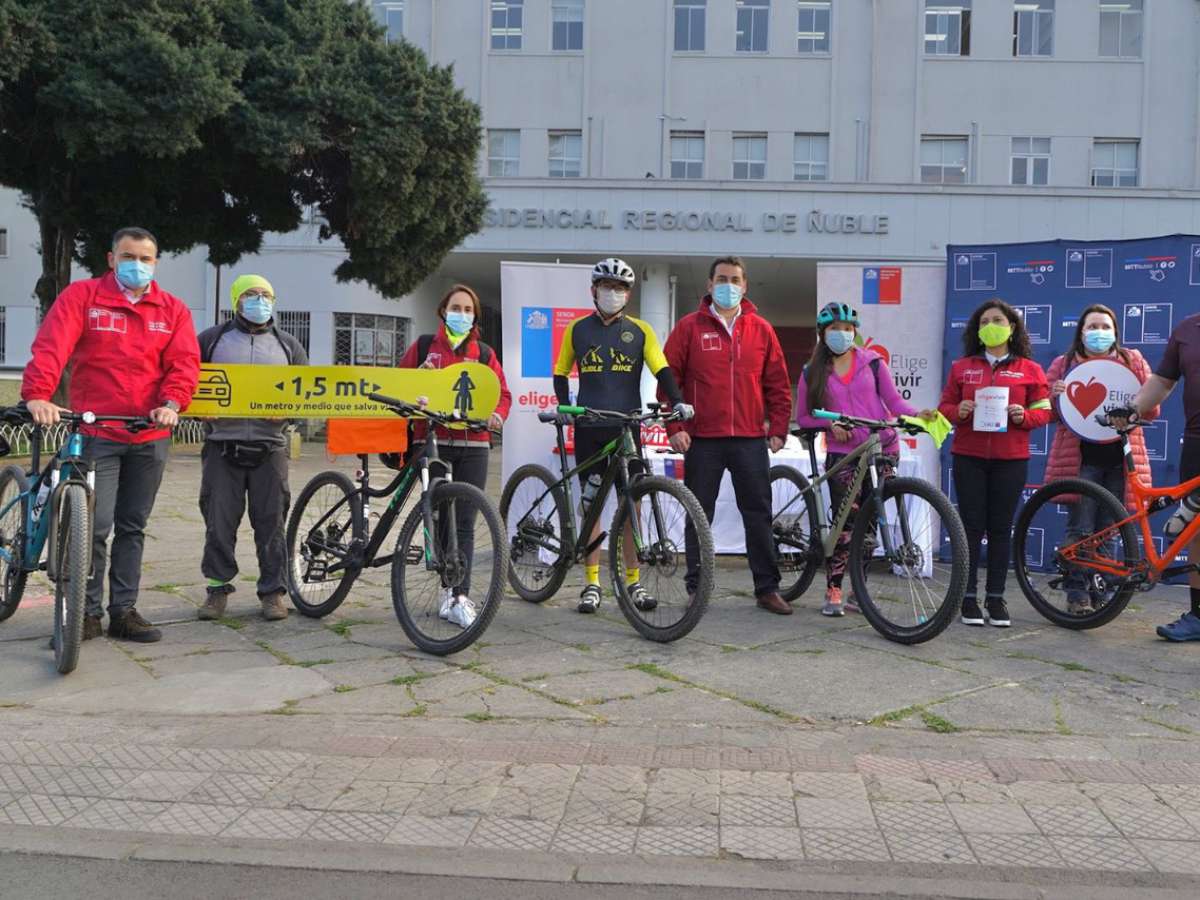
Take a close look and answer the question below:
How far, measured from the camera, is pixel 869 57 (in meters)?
30.2

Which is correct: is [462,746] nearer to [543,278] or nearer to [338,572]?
[338,572]

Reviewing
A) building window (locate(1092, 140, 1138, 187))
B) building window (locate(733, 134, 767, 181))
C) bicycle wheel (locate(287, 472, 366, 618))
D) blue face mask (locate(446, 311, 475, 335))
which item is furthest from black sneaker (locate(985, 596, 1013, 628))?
building window (locate(1092, 140, 1138, 187))

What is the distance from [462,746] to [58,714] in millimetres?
1764

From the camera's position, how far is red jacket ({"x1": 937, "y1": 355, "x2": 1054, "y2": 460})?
20.9 ft

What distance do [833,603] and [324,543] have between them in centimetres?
296

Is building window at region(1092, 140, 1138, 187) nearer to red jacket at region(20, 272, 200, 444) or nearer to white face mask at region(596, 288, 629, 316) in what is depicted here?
white face mask at region(596, 288, 629, 316)

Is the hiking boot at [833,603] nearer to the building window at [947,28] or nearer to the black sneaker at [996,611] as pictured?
the black sneaker at [996,611]

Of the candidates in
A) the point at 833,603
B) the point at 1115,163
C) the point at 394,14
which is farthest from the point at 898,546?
the point at 394,14

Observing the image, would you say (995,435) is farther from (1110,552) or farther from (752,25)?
(752,25)

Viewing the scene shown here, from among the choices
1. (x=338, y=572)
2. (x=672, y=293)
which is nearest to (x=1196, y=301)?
(x=338, y=572)

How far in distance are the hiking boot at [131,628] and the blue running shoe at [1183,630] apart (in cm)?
536

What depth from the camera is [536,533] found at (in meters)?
6.70

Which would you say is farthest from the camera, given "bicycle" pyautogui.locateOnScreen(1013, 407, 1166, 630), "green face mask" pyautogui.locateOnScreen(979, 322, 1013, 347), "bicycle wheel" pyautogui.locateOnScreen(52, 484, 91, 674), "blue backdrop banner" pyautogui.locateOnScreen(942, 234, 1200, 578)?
"blue backdrop banner" pyautogui.locateOnScreen(942, 234, 1200, 578)

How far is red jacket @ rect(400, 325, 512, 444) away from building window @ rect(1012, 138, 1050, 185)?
2741 cm
